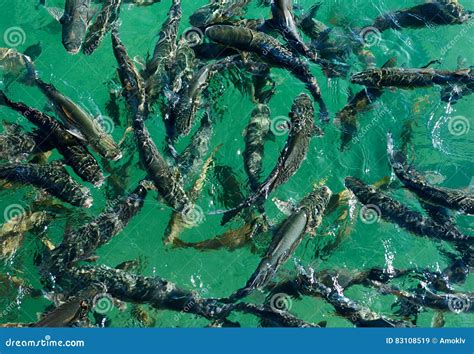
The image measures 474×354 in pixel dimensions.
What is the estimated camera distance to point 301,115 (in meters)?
7.10

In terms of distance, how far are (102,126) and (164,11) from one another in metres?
1.69

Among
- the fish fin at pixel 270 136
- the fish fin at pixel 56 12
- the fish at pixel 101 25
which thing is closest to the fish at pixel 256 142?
the fish fin at pixel 270 136

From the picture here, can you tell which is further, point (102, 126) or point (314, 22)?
point (314, 22)

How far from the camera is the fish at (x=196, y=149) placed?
22.9 ft

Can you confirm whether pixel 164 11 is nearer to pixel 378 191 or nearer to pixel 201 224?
pixel 201 224

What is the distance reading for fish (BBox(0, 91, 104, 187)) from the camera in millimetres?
6852

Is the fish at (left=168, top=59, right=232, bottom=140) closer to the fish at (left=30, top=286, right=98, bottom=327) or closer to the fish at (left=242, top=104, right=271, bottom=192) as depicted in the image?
the fish at (left=242, top=104, right=271, bottom=192)

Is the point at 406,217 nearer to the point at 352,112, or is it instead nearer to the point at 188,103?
the point at 352,112

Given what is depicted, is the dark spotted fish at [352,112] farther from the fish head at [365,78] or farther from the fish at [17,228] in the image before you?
the fish at [17,228]

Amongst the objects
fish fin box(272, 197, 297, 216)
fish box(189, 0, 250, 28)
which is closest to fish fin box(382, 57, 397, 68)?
fish box(189, 0, 250, 28)

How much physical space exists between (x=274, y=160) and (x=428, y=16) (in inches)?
111

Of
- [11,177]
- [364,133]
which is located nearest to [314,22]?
[364,133]

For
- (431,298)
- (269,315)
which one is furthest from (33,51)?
(431,298)

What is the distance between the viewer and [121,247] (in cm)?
688
